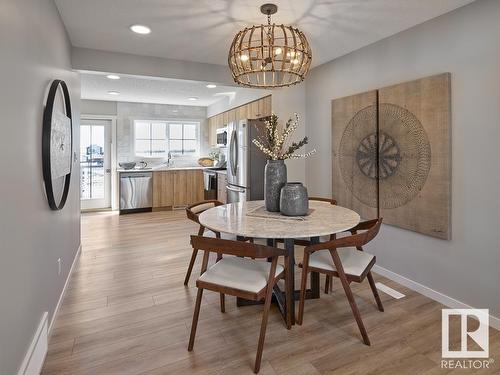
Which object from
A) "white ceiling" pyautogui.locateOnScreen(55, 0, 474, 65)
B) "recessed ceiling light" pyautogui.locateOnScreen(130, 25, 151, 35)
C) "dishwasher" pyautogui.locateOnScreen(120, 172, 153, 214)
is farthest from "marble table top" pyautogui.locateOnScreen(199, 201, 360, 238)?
"dishwasher" pyautogui.locateOnScreen(120, 172, 153, 214)

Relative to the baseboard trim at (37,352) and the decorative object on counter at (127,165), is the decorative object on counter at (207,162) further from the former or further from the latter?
the baseboard trim at (37,352)

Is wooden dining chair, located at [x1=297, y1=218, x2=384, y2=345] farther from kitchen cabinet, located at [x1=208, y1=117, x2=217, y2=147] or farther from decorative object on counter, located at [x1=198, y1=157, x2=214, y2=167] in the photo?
decorative object on counter, located at [x1=198, y1=157, x2=214, y2=167]

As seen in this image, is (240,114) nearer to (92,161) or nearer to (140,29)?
(140,29)

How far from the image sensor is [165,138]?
24.0ft

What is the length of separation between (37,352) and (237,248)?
47.8 inches

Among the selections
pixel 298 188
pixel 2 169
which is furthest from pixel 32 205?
pixel 298 188

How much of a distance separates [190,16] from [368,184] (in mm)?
2281

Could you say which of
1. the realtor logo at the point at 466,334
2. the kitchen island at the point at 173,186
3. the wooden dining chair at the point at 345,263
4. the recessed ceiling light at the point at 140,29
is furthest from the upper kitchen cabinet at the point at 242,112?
the realtor logo at the point at 466,334

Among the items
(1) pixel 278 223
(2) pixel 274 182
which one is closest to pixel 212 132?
(2) pixel 274 182

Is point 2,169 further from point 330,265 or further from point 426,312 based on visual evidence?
point 426,312

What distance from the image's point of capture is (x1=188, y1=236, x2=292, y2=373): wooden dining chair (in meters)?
1.75

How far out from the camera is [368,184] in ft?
10.5

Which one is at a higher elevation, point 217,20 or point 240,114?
point 217,20

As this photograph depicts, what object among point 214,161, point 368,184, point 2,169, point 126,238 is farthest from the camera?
point 214,161
